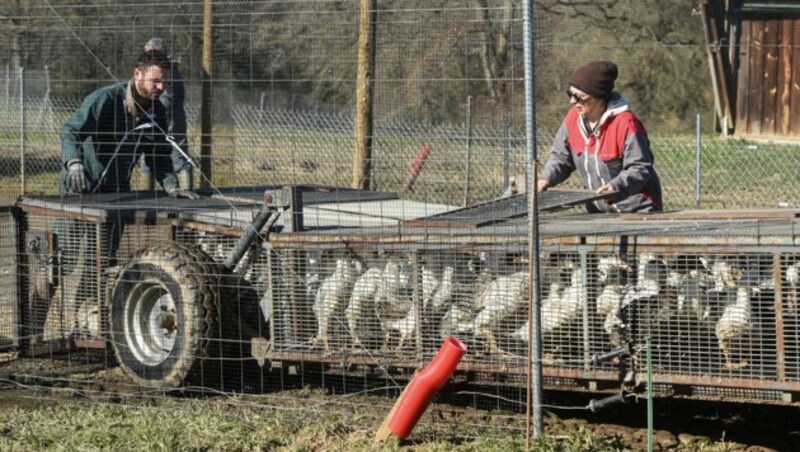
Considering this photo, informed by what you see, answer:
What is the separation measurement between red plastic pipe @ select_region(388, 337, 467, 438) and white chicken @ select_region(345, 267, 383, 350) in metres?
0.65

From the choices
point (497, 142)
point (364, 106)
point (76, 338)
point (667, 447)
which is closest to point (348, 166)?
point (364, 106)

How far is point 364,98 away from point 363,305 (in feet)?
18.8

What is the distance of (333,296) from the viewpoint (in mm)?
7086

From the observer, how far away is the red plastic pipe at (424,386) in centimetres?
626

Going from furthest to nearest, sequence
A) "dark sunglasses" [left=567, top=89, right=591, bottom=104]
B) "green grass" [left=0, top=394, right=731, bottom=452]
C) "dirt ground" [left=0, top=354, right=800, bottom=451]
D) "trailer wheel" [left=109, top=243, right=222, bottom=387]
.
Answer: "dark sunglasses" [left=567, top=89, right=591, bottom=104]
"trailer wheel" [left=109, top=243, right=222, bottom=387]
"dirt ground" [left=0, top=354, right=800, bottom=451]
"green grass" [left=0, top=394, right=731, bottom=452]

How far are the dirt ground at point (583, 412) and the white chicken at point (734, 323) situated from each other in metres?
0.58

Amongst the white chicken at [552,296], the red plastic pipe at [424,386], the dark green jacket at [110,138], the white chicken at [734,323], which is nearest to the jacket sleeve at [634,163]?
the white chicken at [552,296]

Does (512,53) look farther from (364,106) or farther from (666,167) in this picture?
(666,167)

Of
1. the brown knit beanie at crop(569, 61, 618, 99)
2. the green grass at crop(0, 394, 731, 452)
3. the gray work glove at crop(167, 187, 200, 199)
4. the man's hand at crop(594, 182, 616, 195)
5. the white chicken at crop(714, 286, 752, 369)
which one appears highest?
the brown knit beanie at crop(569, 61, 618, 99)

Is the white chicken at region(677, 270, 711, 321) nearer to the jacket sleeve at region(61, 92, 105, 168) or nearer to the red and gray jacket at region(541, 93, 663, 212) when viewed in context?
the red and gray jacket at region(541, 93, 663, 212)

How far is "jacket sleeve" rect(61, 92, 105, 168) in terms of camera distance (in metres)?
8.73

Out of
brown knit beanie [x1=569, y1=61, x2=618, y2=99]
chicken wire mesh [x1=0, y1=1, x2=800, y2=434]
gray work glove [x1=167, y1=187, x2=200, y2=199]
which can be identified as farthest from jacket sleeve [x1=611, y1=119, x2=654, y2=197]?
gray work glove [x1=167, y1=187, x2=200, y2=199]

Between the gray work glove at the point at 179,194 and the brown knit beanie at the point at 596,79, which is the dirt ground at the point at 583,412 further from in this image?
the brown knit beanie at the point at 596,79

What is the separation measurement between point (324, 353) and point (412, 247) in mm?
774
